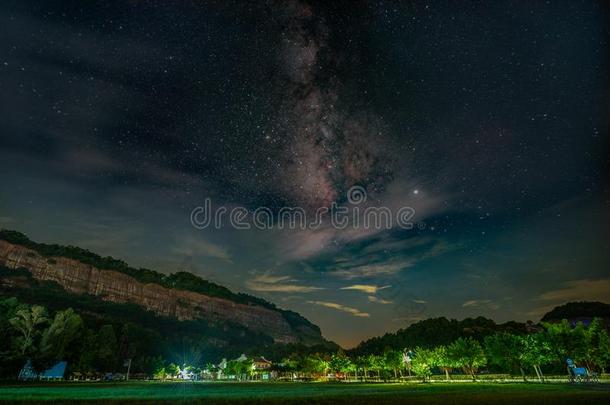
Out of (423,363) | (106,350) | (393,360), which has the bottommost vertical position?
(423,363)

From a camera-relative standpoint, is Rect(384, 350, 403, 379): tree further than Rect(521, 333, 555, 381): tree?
Yes

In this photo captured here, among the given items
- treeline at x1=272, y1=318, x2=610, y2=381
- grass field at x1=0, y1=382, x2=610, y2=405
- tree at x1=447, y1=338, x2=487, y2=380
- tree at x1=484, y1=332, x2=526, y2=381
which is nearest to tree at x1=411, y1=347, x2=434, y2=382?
treeline at x1=272, y1=318, x2=610, y2=381

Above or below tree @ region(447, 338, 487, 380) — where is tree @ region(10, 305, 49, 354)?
above

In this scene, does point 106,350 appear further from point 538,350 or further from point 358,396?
point 538,350

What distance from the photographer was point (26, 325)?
218ft

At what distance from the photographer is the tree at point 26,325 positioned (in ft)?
213

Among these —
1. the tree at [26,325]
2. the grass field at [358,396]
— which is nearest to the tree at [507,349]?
the grass field at [358,396]

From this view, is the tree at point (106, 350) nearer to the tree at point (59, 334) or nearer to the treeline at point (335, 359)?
the treeline at point (335, 359)

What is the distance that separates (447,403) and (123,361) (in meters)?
142

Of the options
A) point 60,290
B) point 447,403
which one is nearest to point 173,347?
point 60,290

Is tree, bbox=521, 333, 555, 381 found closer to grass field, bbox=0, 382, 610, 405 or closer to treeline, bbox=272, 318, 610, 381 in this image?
treeline, bbox=272, 318, 610, 381

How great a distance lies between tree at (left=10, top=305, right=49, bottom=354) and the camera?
65000 millimetres

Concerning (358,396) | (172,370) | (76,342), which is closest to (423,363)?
(358,396)

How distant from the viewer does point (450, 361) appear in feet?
282
